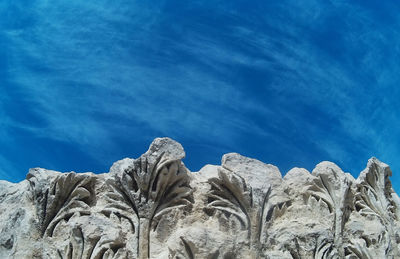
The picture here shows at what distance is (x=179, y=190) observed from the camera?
253 inches

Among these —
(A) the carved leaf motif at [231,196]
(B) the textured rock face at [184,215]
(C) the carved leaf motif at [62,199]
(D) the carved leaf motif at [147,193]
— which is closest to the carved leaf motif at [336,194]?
Answer: (B) the textured rock face at [184,215]

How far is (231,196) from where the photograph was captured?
6441 millimetres

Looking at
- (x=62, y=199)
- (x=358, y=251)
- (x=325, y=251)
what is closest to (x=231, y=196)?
(x=325, y=251)

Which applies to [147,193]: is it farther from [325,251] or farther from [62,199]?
[325,251]

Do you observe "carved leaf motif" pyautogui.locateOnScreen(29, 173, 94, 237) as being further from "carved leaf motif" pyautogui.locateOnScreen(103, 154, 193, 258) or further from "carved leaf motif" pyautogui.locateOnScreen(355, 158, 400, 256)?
"carved leaf motif" pyautogui.locateOnScreen(355, 158, 400, 256)

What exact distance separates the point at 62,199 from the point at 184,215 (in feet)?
4.96

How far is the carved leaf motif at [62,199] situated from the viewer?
6.23m

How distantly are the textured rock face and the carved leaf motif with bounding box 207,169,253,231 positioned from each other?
13 millimetres

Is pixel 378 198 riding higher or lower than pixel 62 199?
higher

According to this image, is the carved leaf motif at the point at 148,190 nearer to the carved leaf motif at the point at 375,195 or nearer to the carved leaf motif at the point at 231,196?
the carved leaf motif at the point at 231,196

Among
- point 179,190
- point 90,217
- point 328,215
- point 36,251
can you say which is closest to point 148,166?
point 179,190

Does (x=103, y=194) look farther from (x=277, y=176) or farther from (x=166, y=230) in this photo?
(x=277, y=176)

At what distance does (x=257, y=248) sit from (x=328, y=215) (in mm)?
1085

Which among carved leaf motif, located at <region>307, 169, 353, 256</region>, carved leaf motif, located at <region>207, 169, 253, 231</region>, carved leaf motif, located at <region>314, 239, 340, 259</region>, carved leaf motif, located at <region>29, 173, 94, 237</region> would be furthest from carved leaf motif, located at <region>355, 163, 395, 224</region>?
carved leaf motif, located at <region>29, 173, 94, 237</region>
